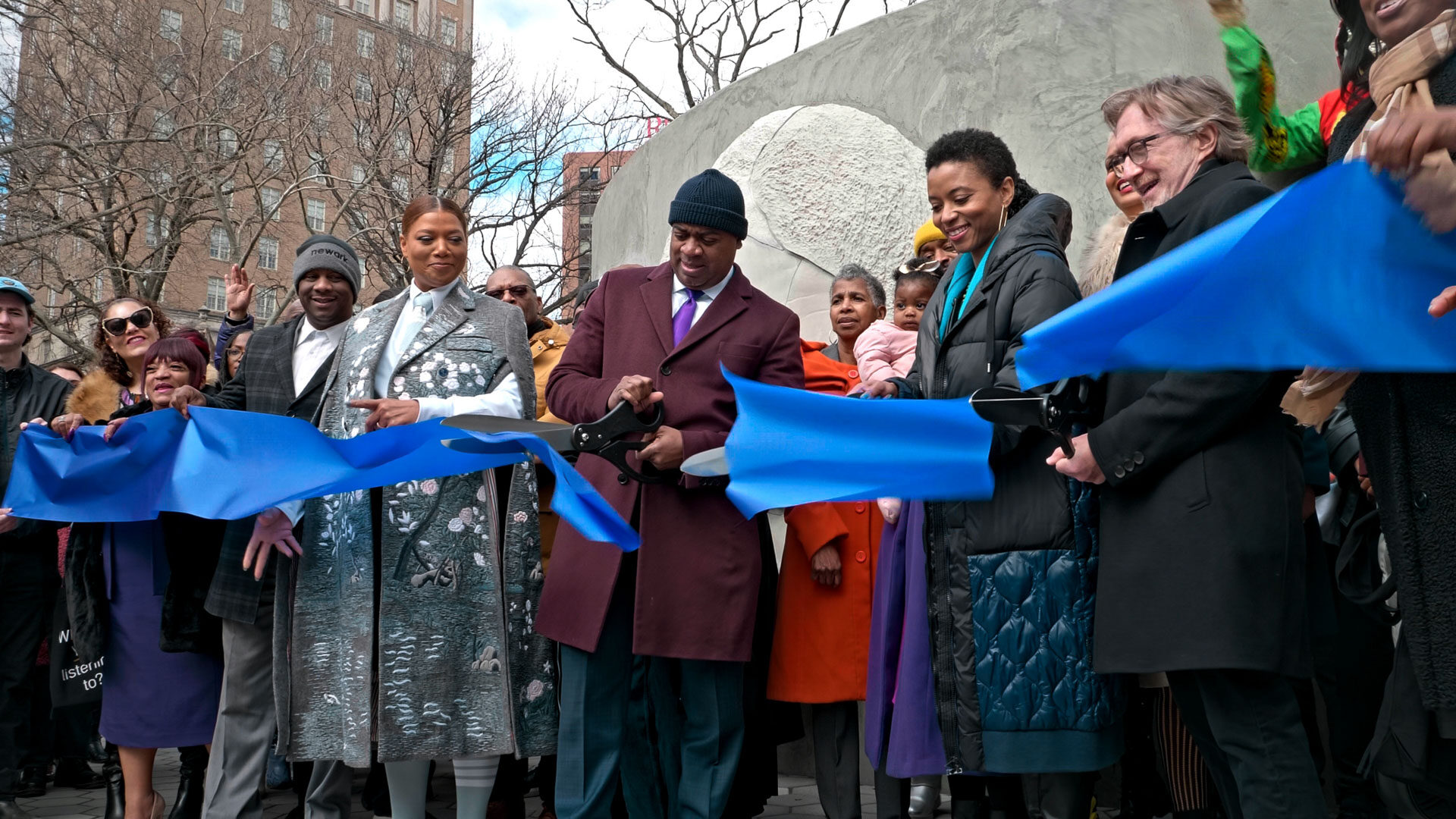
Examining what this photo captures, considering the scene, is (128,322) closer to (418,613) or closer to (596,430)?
(418,613)

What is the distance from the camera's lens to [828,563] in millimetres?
4336

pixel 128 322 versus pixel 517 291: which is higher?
pixel 517 291

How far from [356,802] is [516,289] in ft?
8.16

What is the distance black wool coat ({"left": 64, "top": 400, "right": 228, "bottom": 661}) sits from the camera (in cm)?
436

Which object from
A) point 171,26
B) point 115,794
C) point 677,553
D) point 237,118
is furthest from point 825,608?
point 171,26

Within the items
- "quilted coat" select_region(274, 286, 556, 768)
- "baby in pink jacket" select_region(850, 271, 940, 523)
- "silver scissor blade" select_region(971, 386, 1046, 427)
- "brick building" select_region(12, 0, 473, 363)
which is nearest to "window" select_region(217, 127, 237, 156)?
"brick building" select_region(12, 0, 473, 363)

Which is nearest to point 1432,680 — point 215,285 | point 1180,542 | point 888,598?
point 1180,542

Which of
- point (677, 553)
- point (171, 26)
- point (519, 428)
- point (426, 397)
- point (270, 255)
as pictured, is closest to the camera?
point (519, 428)

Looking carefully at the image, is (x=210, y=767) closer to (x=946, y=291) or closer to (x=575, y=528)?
(x=575, y=528)

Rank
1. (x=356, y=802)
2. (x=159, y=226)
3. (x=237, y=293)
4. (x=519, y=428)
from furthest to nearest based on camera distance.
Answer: (x=159, y=226) < (x=237, y=293) < (x=356, y=802) < (x=519, y=428)

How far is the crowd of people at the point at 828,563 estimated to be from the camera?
252 centimetres

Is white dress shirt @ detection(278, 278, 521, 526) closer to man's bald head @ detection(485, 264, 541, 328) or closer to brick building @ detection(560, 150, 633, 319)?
man's bald head @ detection(485, 264, 541, 328)

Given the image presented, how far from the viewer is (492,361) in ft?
13.6

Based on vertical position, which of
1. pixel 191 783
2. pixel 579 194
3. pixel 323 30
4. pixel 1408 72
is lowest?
pixel 191 783
